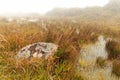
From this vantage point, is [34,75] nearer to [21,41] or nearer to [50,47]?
[50,47]

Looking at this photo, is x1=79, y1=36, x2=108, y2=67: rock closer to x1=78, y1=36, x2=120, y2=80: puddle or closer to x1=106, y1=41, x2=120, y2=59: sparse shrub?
x1=78, y1=36, x2=120, y2=80: puddle

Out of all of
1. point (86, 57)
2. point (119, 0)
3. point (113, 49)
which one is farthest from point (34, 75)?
point (119, 0)

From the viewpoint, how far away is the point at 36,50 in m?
5.81

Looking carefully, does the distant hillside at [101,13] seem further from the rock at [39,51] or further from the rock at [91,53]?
the rock at [39,51]

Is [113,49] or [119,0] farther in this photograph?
[119,0]

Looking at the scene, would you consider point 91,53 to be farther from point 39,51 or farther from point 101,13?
point 101,13

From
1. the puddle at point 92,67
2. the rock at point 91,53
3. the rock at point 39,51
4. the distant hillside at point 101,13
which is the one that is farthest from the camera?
the distant hillside at point 101,13

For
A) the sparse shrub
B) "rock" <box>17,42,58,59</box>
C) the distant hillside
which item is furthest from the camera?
the distant hillside

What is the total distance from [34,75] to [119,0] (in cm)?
5982

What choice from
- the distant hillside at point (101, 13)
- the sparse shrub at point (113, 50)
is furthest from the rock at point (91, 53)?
the distant hillside at point (101, 13)


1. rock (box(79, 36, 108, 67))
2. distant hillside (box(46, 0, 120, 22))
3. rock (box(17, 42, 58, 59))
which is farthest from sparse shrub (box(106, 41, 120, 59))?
distant hillside (box(46, 0, 120, 22))

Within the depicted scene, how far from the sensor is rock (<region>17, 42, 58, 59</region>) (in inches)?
222

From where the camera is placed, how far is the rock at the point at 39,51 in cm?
564

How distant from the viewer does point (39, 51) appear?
5773mm
